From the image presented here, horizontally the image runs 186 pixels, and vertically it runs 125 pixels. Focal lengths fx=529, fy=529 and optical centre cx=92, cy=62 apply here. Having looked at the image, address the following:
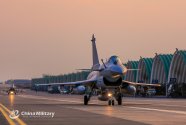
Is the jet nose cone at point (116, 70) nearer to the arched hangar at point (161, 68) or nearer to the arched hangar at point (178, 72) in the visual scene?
the arched hangar at point (178, 72)

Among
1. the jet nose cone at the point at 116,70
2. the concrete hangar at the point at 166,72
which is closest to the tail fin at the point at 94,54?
the jet nose cone at the point at 116,70

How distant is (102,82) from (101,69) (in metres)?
1.25

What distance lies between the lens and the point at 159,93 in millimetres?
136000

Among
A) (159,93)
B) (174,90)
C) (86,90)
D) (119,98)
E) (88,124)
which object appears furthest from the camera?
(159,93)

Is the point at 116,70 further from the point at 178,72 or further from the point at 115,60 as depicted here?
the point at 178,72

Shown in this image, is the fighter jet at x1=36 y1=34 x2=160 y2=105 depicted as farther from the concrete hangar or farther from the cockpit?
the concrete hangar

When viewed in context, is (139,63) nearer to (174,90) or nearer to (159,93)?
(159,93)

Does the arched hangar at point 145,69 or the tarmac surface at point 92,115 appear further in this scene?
the arched hangar at point 145,69

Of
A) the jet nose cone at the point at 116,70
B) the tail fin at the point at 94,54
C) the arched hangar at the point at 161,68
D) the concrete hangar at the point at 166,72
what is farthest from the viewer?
the arched hangar at the point at 161,68

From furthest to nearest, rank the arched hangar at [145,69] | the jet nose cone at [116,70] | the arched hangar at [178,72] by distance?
the arched hangar at [145,69], the arched hangar at [178,72], the jet nose cone at [116,70]

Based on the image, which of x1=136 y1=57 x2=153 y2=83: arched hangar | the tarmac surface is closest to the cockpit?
the tarmac surface

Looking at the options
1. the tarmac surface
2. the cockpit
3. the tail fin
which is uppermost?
the tail fin

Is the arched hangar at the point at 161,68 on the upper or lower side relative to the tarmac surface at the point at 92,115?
upper

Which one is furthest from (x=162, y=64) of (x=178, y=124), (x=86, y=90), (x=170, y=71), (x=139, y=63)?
(x=178, y=124)
